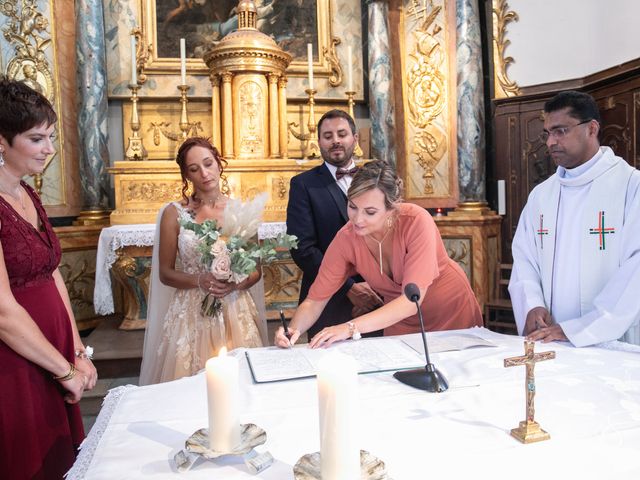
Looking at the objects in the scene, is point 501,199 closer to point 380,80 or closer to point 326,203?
point 380,80

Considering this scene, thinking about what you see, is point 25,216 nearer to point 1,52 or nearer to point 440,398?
point 440,398

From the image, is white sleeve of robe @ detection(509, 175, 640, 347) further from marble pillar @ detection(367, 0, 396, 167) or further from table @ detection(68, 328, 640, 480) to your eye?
marble pillar @ detection(367, 0, 396, 167)

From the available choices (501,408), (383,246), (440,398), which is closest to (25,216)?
(383,246)

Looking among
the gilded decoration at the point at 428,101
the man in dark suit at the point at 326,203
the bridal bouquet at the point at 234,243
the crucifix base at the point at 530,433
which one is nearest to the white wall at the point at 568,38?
the gilded decoration at the point at 428,101

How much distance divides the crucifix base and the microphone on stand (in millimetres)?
349

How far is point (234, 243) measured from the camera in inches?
104

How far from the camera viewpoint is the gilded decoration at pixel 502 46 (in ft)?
21.1

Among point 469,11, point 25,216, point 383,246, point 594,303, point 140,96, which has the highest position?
point 469,11

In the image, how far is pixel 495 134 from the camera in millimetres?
6641

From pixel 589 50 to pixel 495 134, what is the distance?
1281 mm

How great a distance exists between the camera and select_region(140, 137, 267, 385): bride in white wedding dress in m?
3.07

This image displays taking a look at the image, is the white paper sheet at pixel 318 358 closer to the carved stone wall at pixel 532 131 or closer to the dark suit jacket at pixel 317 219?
the dark suit jacket at pixel 317 219

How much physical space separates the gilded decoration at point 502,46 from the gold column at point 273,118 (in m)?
2.55

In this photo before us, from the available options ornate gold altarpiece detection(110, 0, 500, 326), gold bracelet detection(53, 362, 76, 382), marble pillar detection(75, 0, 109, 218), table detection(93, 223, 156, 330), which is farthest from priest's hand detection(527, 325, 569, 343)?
marble pillar detection(75, 0, 109, 218)
